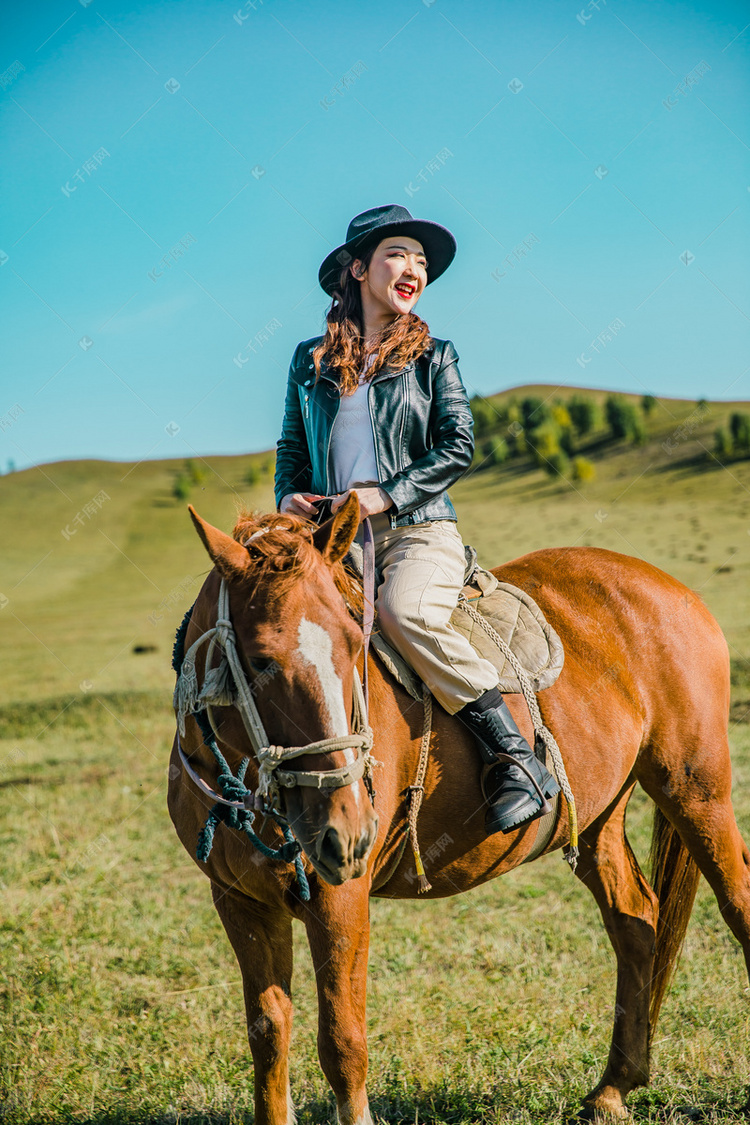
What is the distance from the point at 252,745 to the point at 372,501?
105 centimetres

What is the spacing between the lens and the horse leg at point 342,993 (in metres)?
2.49

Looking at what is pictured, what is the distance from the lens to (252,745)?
2373 millimetres

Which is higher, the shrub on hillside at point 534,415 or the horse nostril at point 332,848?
the shrub on hillside at point 534,415

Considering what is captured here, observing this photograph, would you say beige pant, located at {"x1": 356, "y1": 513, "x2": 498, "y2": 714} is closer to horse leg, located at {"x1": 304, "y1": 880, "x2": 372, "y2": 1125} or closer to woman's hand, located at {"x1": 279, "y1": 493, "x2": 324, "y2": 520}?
woman's hand, located at {"x1": 279, "y1": 493, "x2": 324, "y2": 520}

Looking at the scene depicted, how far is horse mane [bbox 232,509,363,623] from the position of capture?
229 centimetres

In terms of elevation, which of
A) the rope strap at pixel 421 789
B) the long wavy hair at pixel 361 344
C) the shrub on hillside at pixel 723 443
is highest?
the shrub on hillside at pixel 723 443

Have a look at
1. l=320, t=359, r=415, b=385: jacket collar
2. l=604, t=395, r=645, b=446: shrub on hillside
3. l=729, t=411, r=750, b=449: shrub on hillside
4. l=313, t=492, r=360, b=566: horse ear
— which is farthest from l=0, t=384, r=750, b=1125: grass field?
l=604, t=395, r=645, b=446: shrub on hillside

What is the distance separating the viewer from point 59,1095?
3.71m

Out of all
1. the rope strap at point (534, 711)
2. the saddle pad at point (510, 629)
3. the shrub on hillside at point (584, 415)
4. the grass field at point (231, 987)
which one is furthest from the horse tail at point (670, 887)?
the shrub on hillside at point (584, 415)

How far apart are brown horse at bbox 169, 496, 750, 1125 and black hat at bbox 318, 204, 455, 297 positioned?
1.51 m

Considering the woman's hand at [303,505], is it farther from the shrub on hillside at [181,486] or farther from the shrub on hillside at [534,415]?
the shrub on hillside at [534,415]

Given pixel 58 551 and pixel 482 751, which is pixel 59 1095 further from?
pixel 58 551

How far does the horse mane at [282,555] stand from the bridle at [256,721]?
0.36ft

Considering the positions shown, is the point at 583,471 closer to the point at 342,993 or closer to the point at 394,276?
the point at 394,276
